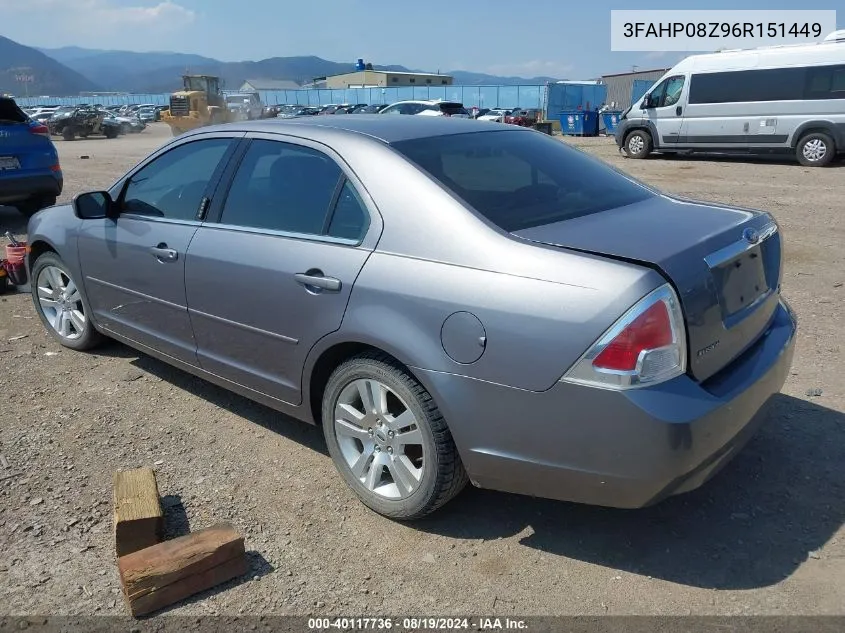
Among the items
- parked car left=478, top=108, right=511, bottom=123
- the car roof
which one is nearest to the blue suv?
the car roof

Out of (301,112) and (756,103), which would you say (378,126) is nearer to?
(756,103)

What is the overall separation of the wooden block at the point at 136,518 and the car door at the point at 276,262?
2.42 feet

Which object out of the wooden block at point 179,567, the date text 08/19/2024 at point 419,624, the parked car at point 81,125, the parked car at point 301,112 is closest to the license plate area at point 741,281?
the date text 08/19/2024 at point 419,624

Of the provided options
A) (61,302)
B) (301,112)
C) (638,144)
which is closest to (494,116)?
(301,112)

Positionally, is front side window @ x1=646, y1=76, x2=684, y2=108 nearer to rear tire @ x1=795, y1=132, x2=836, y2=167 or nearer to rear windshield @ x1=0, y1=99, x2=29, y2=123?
rear tire @ x1=795, y1=132, x2=836, y2=167

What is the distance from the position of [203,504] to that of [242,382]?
2.08 feet

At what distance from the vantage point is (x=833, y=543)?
268 cm

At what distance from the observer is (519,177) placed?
124 inches

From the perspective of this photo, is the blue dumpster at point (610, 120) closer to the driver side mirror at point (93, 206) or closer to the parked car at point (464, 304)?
the parked car at point (464, 304)

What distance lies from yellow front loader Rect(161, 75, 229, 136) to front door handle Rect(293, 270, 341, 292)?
114 feet

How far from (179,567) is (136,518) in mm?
313

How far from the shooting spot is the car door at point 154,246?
363 centimetres

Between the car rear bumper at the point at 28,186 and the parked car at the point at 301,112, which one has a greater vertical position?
the parked car at the point at 301,112

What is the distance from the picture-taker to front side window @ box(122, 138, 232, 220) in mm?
3668
